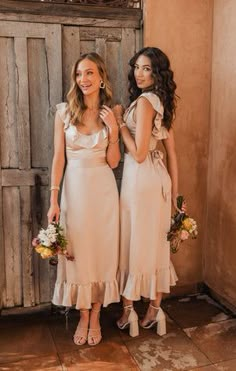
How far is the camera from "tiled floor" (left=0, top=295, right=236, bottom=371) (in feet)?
9.10

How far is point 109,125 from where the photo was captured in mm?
2855

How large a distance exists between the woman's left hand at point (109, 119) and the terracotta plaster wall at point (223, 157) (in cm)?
99

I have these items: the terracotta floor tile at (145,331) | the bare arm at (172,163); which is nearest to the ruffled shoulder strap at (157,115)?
the bare arm at (172,163)

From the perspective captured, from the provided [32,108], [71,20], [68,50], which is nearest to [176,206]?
[32,108]

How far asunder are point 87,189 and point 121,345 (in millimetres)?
1103

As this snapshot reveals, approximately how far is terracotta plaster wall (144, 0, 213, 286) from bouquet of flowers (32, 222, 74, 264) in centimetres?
125

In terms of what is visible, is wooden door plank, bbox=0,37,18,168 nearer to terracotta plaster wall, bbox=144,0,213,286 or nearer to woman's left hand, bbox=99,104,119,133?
woman's left hand, bbox=99,104,119,133

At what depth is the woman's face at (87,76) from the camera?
2773 mm

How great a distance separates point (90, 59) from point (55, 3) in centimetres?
56

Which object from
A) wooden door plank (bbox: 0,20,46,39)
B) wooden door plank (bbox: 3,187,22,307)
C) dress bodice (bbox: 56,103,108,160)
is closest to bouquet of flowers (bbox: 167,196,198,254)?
dress bodice (bbox: 56,103,108,160)

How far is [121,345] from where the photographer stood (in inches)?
117

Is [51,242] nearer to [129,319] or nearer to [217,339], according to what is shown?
[129,319]

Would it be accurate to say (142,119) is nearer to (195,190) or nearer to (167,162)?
(167,162)

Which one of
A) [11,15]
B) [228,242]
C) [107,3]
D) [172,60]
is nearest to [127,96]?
[172,60]
